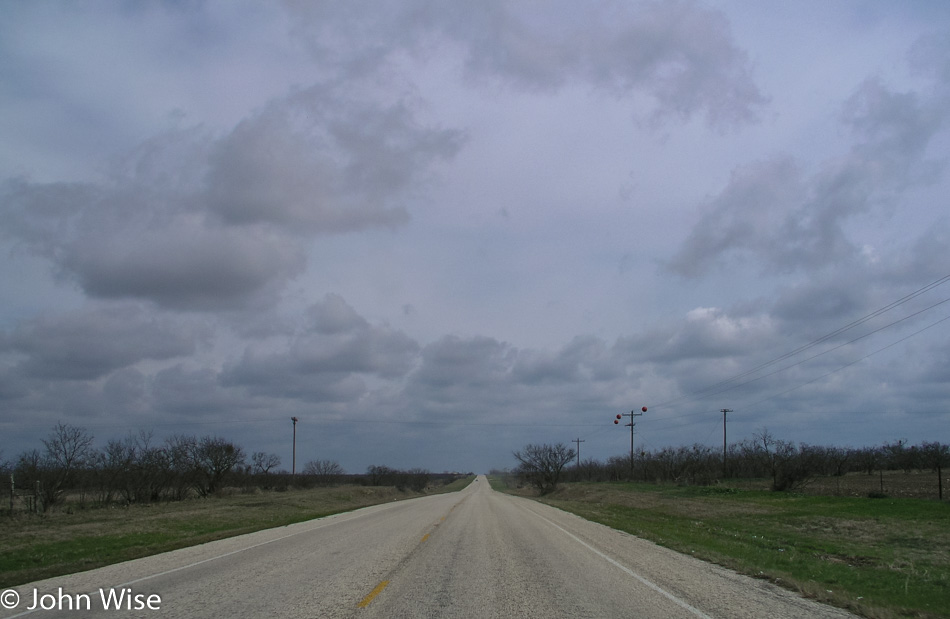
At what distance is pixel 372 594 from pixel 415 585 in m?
1.08

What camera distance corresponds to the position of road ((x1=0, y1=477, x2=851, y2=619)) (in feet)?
28.9

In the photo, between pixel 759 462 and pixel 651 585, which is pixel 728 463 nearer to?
pixel 759 462

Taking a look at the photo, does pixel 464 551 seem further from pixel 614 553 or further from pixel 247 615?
pixel 247 615

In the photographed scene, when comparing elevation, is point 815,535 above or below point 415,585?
below

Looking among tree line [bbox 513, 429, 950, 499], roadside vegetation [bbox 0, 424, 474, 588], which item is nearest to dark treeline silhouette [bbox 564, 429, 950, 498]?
tree line [bbox 513, 429, 950, 499]

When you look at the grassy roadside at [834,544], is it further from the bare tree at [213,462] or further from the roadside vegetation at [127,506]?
the bare tree at [213,462]

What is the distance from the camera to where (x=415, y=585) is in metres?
10.7

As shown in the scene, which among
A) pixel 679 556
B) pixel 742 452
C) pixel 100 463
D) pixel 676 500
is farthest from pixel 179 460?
pixel 742 452

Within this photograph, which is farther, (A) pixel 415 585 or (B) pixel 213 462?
(B) pixel 213 462

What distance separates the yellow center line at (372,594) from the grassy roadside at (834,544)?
22.6ft

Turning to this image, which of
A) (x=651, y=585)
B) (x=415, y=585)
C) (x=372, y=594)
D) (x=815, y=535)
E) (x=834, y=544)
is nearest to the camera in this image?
(x=372, y=594)

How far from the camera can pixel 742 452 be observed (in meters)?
75.8

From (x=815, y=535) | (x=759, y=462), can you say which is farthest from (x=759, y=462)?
(x=815, y=535)

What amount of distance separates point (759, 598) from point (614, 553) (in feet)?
19.3
